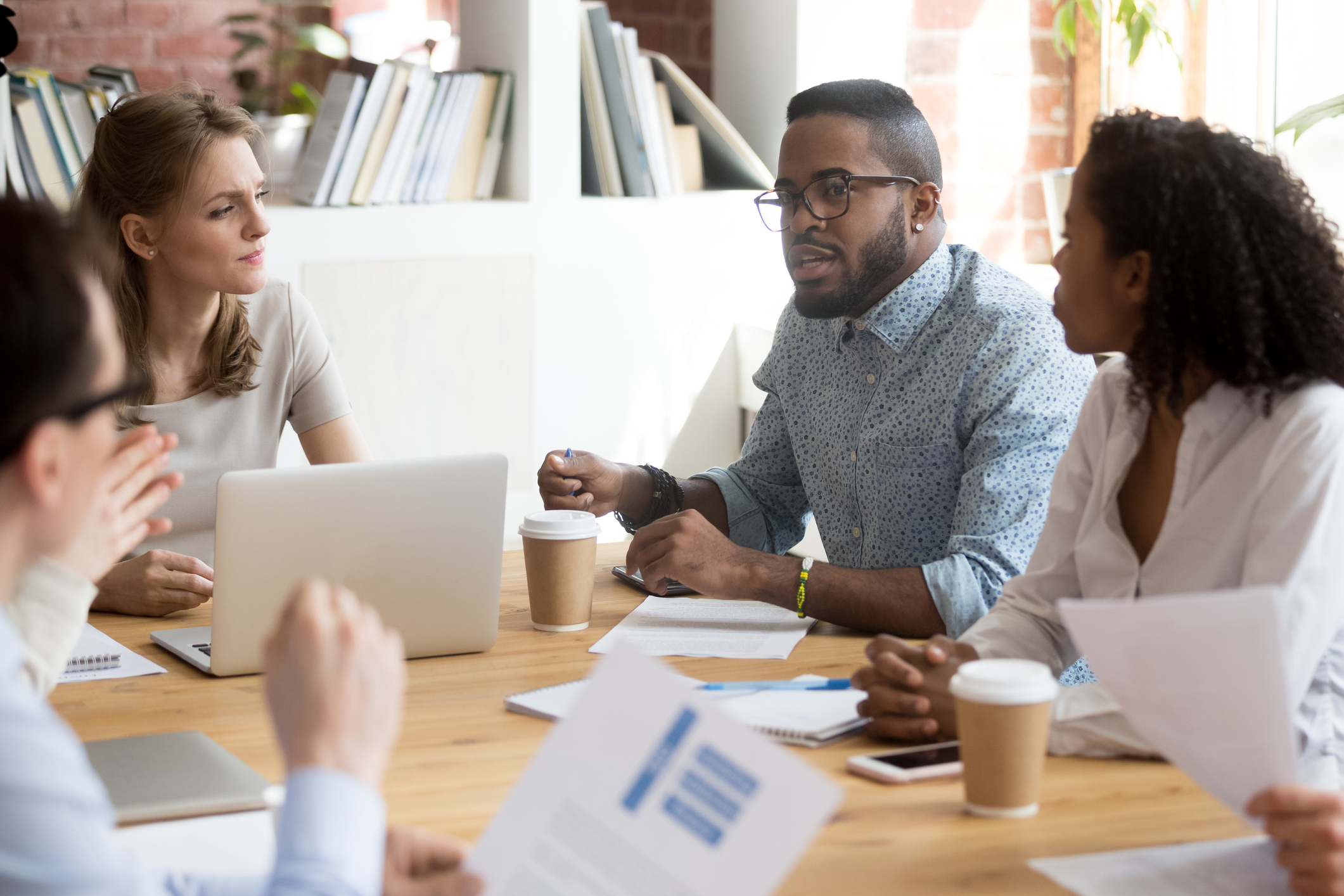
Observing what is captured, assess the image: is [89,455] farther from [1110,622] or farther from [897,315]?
[897,315]

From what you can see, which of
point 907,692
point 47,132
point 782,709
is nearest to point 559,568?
point 782,709

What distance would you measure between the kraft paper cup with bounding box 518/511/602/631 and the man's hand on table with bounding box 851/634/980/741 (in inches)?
17.7

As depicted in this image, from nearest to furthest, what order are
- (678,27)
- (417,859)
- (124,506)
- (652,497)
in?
(417,859) < (124,506) < (652,497) < (678,27)

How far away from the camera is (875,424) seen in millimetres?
1942

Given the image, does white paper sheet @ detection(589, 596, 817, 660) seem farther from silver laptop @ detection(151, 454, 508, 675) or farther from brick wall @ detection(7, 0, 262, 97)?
brick wall @ detection(7, 0, 262, 97)

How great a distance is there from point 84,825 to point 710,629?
1009 mm

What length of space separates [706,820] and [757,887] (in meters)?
0.05

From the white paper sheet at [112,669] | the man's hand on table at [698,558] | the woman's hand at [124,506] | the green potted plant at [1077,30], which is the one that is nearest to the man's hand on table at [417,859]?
the woman's hand at [124,506]

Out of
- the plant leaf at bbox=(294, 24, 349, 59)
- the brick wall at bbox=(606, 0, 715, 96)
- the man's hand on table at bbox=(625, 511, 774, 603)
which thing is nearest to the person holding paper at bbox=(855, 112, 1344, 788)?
the man's hand on table at bbox=(625, 511, 774, 603)

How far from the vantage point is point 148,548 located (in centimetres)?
209

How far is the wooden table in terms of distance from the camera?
1.03m

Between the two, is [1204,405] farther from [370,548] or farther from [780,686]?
[370,548]

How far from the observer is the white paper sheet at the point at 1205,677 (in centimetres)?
92

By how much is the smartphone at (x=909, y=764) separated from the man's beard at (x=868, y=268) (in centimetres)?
86
